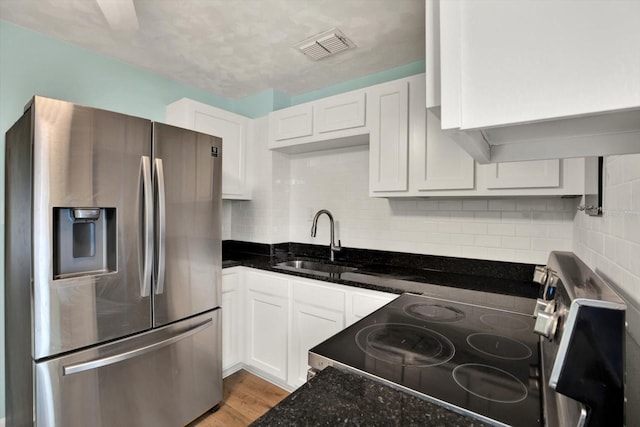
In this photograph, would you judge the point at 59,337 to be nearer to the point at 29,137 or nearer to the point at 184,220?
the point at 184,220

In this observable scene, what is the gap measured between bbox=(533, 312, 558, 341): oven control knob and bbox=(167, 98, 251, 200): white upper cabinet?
2491 millimetres

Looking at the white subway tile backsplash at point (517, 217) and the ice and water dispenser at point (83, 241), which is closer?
the ice and water dispenser at point (83, 241)

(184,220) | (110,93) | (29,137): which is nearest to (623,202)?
(184,220)

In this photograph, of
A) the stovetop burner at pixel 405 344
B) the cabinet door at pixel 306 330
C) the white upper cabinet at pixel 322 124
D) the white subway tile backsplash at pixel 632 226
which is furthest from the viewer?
the white upper cabinet at pixel 322 124

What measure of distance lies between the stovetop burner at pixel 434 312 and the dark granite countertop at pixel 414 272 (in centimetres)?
25

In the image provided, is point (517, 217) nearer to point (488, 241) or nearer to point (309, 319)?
point (488, 241)

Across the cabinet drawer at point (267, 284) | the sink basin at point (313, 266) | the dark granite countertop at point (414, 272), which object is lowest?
the cabinet drawer at point (267, 284)

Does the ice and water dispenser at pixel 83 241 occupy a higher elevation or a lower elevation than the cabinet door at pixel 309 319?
higher

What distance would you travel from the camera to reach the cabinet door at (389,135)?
2021mm

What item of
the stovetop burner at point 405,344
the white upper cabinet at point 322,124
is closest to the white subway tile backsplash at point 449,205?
the white upper cabinet at point 322,124

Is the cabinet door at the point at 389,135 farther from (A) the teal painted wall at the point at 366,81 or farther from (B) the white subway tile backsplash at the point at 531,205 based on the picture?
(B) the white subway tile backsplash at the point at 531,205

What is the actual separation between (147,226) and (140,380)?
83 centimetres

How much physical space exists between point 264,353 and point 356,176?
5.29 ft

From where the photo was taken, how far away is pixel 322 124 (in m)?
2.40
